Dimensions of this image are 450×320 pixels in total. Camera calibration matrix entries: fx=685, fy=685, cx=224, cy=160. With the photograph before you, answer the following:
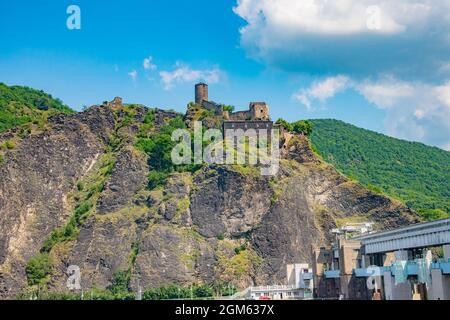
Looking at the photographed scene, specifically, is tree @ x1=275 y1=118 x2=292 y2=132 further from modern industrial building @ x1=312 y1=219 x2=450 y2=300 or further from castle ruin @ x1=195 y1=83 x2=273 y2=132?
modern industrial building @ x1=312 y1=219 x2=450 y2=300

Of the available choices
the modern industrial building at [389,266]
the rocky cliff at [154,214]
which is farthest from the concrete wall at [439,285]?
the rocky cliff at [154,214]

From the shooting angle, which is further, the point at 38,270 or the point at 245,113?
the point at 245,113

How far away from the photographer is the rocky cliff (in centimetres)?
8462

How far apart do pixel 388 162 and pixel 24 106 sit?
271ft

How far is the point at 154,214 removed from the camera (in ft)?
293

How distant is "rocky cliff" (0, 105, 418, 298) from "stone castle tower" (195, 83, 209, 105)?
1599 centimetres

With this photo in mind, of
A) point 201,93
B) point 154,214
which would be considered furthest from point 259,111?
point 154,214

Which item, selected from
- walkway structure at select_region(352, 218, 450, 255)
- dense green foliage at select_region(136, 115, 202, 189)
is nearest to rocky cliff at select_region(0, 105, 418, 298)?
dense green foliage at select_region(136, 115, 202, 189)

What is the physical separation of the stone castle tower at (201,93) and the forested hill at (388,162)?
3970cm

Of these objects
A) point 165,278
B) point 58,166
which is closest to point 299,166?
point 165,278

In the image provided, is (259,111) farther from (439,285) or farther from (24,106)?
(439,285)

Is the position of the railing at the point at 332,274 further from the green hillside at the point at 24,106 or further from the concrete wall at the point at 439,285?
the green hillside at the point at 24,106
